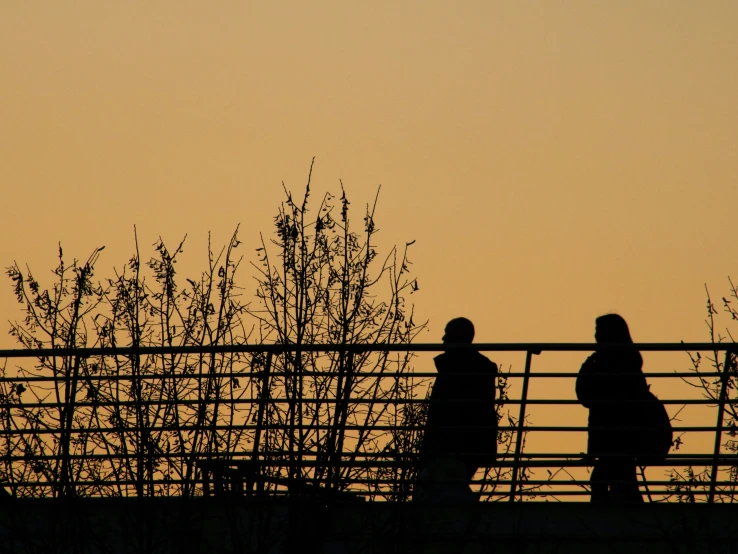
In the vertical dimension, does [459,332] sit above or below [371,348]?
above

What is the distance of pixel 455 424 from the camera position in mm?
7898

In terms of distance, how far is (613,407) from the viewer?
8.01 meters

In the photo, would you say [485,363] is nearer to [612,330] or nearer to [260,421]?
[612,330]

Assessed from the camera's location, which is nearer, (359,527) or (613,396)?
(359,527)

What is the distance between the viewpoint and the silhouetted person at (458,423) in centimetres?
732

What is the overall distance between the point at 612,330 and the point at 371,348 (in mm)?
1702

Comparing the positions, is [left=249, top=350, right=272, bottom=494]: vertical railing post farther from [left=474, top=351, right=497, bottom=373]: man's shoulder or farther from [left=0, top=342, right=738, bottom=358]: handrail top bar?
[left=474, top=351, right=497, bottom=373]: man's shoulder

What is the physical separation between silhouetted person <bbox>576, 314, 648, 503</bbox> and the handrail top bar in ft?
0.44

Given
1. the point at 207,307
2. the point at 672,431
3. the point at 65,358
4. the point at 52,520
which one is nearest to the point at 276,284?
the point at 207,307

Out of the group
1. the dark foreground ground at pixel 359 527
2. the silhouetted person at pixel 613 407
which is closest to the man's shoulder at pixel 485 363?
the silhouetted person at pixel 613 407

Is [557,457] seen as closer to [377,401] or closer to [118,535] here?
[377,401]

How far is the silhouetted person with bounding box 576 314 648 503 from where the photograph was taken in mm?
7969

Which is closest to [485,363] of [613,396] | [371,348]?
[613,396]

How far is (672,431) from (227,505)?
2.60 meters
